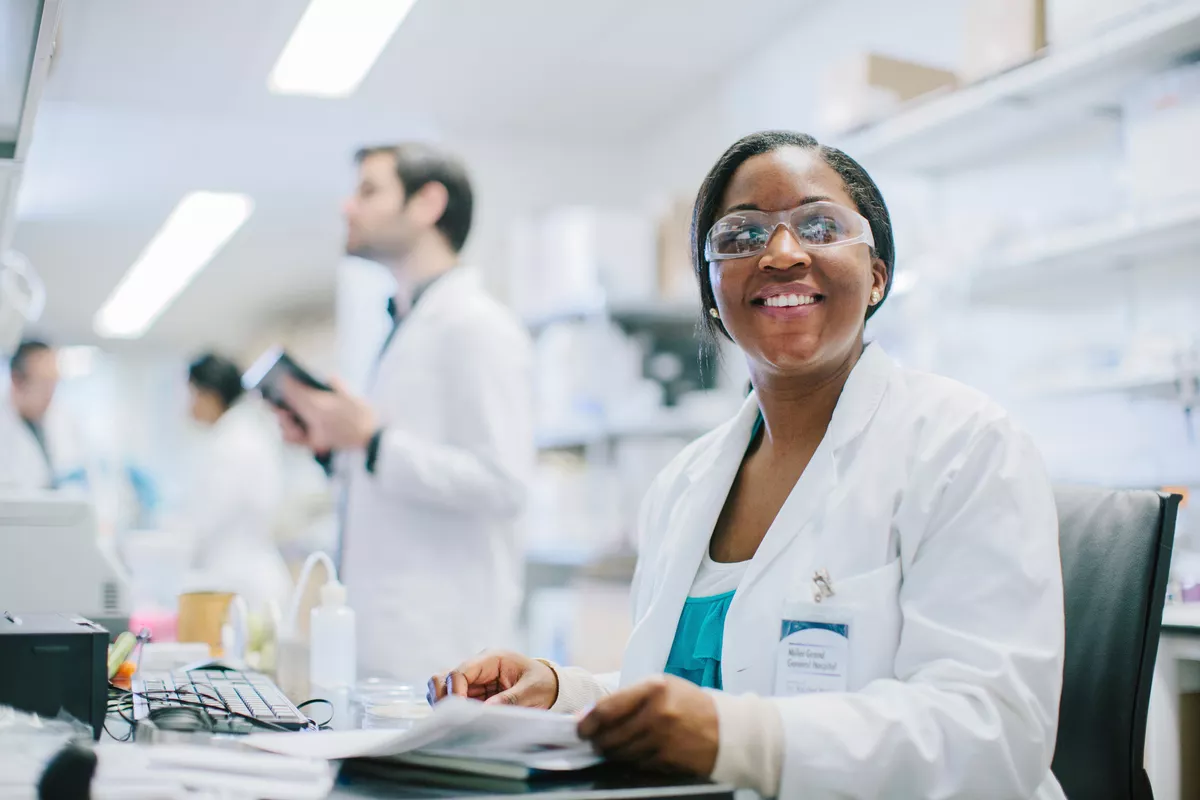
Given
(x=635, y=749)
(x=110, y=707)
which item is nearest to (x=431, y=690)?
(x=110, y=707)

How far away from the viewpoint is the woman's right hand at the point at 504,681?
3.82ft

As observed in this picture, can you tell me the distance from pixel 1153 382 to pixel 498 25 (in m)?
2.63

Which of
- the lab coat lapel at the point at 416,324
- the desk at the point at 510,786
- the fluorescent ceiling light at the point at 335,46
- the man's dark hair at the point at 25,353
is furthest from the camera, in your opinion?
the man's dark hair at the point at 25,353

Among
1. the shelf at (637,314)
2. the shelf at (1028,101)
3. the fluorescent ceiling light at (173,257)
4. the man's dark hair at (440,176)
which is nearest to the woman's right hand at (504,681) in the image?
the man's dark hair at (440,176)

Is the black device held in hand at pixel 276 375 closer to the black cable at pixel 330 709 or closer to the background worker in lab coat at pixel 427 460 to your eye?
the background worker in lab coat at pixel 427 460

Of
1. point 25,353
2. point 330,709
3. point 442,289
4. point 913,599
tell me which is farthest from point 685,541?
point 25,353

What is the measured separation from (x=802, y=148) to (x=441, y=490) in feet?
3.62

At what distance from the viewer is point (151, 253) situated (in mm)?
7645

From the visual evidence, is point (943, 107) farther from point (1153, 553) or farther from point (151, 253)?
point (151, 253)

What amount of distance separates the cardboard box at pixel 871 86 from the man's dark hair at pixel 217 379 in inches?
97.1

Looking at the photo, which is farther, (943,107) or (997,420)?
(943,107)

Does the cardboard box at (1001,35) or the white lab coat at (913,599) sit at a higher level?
the cardboard box at (1001,35)

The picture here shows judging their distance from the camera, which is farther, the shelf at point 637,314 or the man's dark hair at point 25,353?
the man's dark hair at point 25,353

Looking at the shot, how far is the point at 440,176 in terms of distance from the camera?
2416 mm
